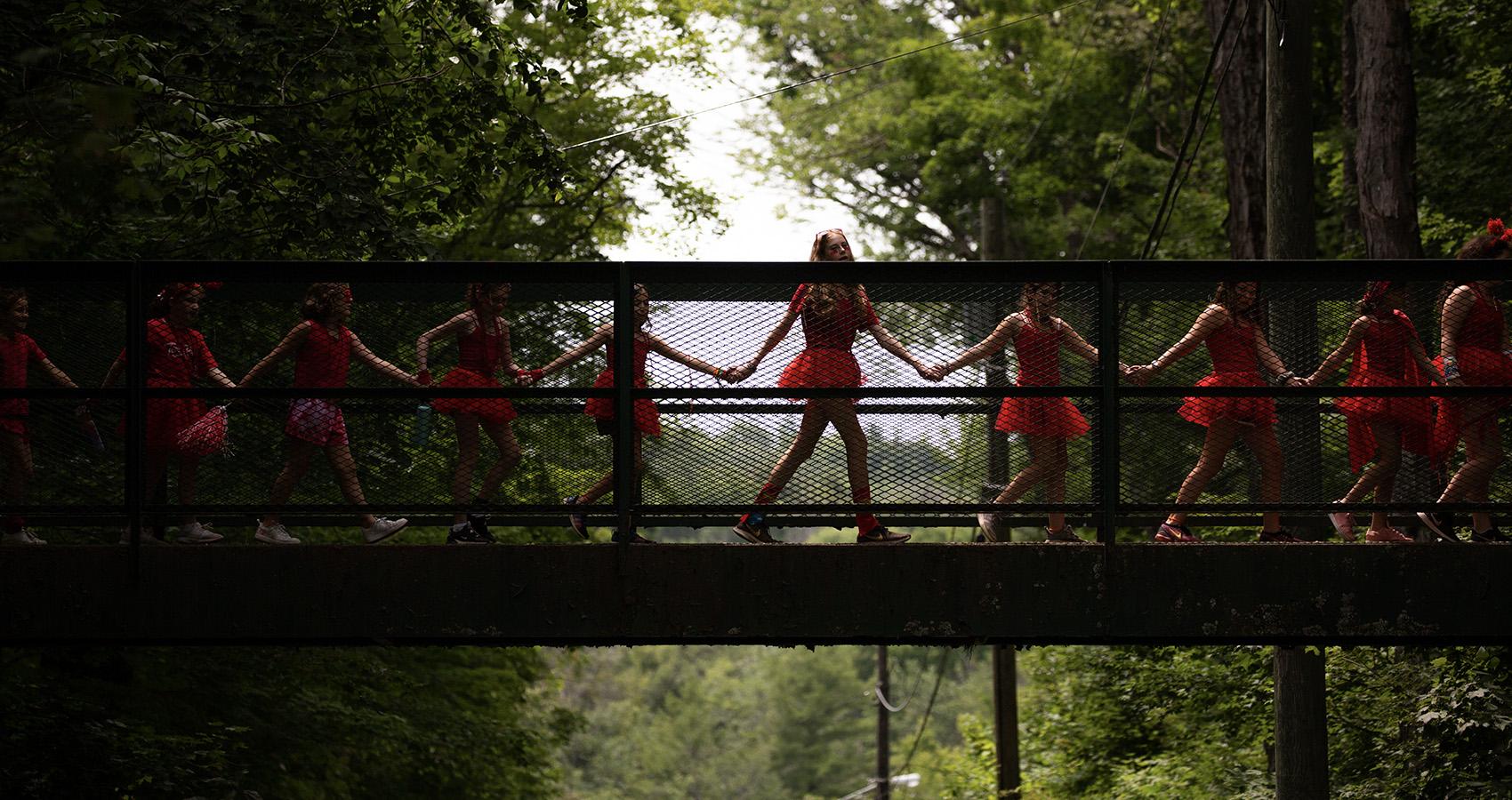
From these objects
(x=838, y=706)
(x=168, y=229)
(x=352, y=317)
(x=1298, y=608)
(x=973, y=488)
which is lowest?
(x=838, y=706)

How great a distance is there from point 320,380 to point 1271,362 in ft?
14.1

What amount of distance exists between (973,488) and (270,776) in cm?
977

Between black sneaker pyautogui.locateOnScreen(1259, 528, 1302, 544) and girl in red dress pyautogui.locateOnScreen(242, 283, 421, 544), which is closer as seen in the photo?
girl in red dress pyautogui.locateOnScreen(242, 283, 421, 544)

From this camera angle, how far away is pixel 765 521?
698 cm

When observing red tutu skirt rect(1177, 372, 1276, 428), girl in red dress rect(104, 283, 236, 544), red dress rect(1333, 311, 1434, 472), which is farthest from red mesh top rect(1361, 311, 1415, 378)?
girl in red dress rect(104, 283, 236, 544)

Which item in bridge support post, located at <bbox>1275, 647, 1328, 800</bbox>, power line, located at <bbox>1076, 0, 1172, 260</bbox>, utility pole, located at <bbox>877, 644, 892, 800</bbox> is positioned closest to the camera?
bridge support post, located at <bbox>1275, 647, 1328, 800</bbox>

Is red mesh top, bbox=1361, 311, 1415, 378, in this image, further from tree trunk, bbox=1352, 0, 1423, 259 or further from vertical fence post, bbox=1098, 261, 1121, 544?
tree trunk, bbox=1352, 0, 1423, 259

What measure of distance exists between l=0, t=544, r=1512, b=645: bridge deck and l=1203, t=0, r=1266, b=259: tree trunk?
332 inches

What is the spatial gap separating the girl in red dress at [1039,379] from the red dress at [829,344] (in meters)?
0.40

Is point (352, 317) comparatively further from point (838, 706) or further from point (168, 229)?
point (838, 706)

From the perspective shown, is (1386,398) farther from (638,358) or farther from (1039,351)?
(638,358)

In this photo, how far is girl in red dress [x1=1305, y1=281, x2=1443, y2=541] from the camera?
7.09 meters

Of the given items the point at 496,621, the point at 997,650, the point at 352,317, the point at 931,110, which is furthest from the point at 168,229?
the point at 931,110

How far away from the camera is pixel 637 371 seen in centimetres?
693
